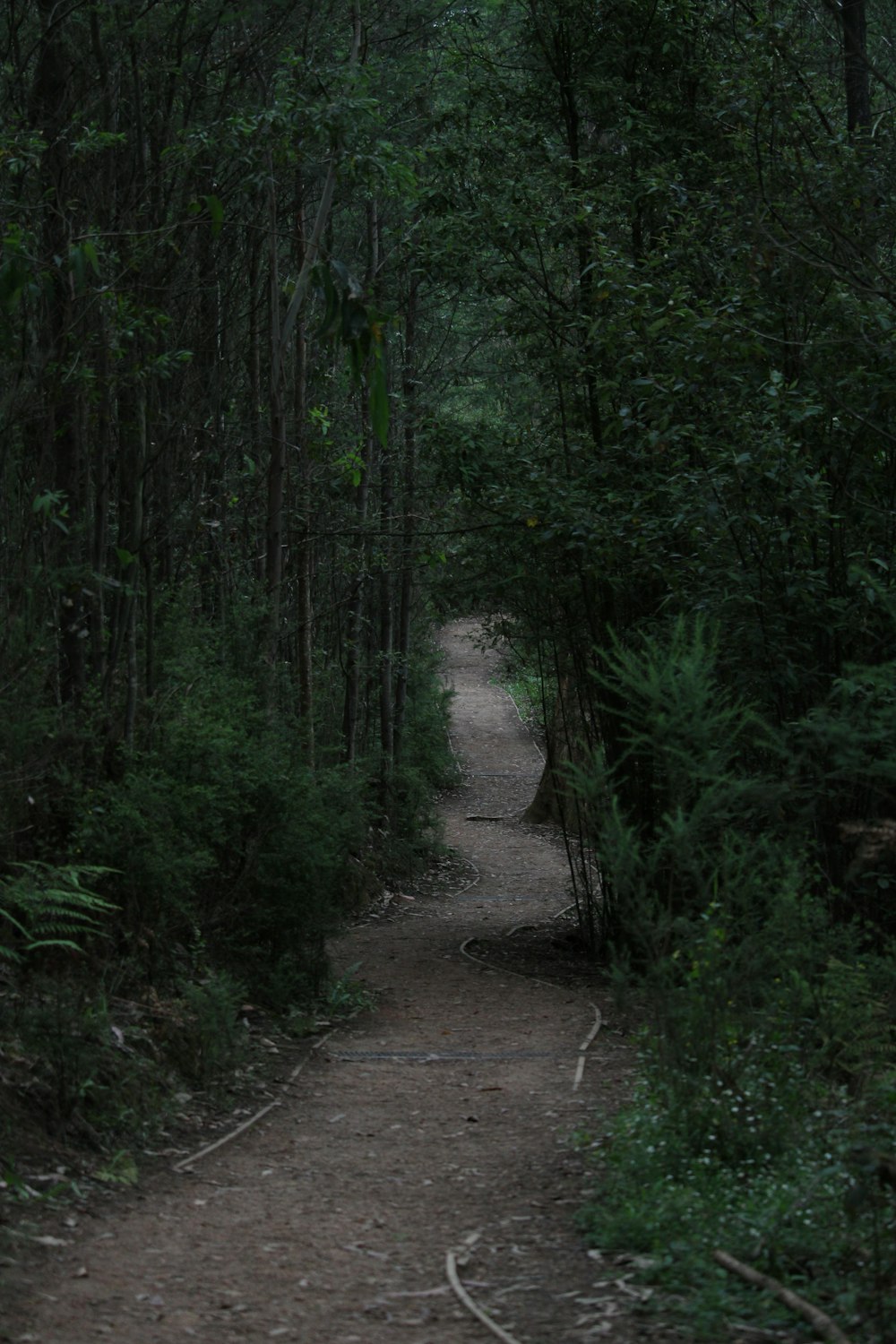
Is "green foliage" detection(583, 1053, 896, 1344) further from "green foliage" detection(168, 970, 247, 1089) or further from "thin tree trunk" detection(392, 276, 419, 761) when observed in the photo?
"thin tree trunk" detection(392, 276, 419, 761)

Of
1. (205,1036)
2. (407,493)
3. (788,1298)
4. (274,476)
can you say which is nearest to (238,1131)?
(205,1036)

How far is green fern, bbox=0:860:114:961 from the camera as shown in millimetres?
5809

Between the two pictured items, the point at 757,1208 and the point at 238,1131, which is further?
the point at 238,1131

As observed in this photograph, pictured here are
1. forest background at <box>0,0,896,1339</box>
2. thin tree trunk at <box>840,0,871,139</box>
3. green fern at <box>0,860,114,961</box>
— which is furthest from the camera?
thin tree trunk at <box>840,0,871,139</box>

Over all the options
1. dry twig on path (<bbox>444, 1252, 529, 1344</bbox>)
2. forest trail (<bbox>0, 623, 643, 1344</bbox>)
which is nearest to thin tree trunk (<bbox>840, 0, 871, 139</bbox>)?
forest trail (<bbox>0, 623, 643, 1344</bbox>)

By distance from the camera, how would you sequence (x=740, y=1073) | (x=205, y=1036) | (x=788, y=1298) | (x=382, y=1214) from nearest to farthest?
(x=788, y=1298) → (x=740, y=1073) → (x=382, y=1214) → (x=205, y=1036)

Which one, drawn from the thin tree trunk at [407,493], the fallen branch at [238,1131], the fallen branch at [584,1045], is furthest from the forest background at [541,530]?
the thin tree trunk at [407,493]

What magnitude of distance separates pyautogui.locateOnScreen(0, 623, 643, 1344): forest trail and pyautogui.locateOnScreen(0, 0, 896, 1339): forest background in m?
0.37

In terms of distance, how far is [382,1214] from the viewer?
16.3ft

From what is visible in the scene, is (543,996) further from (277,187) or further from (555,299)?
(277,187)

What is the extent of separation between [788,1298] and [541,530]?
6.83 m

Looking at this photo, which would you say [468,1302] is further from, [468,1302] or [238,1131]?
[238,1131]

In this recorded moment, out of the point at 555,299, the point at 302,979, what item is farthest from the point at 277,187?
the point at 302,979

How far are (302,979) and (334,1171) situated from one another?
299cm
